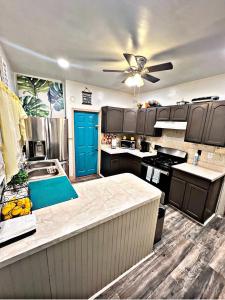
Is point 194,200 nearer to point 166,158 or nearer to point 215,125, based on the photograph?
point 166,158

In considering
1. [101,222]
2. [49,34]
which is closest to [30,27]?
[49,34]

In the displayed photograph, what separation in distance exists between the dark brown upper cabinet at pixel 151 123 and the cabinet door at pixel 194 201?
1.55m

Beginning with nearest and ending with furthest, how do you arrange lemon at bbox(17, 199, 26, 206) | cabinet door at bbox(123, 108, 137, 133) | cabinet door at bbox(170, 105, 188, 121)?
1. lemon at bbox(17, 199, 26, 206)
2. cabinet door at bbox(170, 105, 188, 121)
3. cabinet door at bbox(123, 108, 137, 133)

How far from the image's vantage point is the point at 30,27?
141 cm

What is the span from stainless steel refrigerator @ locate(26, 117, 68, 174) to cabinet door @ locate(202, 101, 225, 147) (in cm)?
296

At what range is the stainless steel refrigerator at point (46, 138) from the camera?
106 inches

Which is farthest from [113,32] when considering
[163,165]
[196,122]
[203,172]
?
[203,172]

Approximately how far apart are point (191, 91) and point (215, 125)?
1.12 meters

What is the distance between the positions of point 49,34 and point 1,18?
17.2 inches

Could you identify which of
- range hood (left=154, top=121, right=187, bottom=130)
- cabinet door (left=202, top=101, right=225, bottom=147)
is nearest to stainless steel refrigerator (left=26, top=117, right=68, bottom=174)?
range hood (left=154, top=121, right=187, bottom=130)

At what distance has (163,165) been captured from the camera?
2740 mm

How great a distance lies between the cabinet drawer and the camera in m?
2.08

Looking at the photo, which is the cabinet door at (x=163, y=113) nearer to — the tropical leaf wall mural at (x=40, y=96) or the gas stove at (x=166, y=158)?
the gas stove at (x=166, y=158)

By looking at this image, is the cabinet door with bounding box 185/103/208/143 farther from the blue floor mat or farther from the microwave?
Result: the blue floor mat
